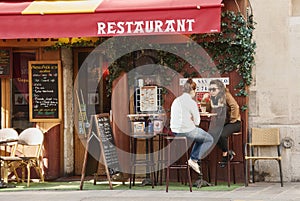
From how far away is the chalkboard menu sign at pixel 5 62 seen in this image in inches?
490

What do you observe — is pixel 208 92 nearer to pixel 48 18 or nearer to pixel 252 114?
pixel 252 114

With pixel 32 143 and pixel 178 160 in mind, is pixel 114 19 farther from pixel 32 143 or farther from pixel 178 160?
pixel 32 143

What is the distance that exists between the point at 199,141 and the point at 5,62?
4094mm

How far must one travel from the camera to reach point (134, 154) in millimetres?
11688

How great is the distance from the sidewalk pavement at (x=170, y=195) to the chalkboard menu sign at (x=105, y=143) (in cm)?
54

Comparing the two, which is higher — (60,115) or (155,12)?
(155,12)

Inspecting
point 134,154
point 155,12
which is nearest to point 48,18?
point 155,12

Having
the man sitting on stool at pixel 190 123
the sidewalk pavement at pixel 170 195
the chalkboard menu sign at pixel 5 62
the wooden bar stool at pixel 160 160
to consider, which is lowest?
the sidewalk pavement at pixel 170 195

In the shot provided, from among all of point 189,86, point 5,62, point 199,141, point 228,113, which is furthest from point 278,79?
point 5,62

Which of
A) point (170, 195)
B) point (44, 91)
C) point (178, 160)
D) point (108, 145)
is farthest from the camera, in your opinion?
point (44, 91)

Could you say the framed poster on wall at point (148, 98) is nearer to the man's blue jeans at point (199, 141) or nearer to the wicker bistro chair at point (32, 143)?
the man's blue jeans at point (199, 141)

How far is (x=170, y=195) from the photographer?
10273 millimetres

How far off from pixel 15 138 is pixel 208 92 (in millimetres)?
3553

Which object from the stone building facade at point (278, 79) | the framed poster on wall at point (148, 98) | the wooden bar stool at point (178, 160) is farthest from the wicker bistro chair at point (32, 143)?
the stone building facade at point (278, 79)
